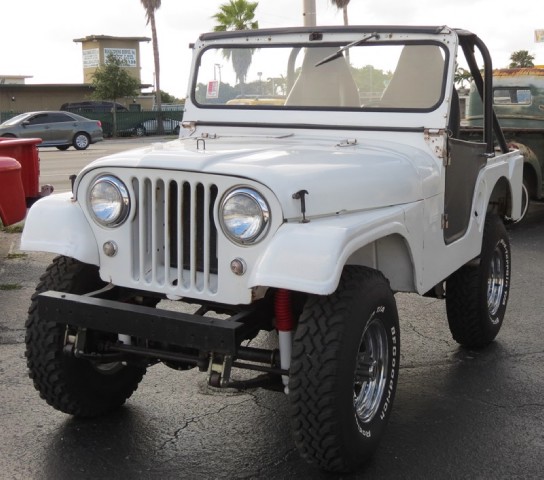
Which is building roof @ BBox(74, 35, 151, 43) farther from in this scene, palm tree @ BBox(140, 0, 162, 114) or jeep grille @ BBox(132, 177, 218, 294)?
jeep grille @ BBox(132, 177, 218, 294)

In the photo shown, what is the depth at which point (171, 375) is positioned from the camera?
4.89m

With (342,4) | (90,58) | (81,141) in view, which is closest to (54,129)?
(81,141)

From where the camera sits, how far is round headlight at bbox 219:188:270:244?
340 centimetres

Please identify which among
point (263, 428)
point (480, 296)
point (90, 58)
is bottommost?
point (263, 428)

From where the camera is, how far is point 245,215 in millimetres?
3422

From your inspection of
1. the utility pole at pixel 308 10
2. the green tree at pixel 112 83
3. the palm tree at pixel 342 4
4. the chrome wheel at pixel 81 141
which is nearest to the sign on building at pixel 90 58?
the green tree at pixel 112 83

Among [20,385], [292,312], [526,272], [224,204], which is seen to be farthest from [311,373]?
[526,272]

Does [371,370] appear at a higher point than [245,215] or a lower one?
lower

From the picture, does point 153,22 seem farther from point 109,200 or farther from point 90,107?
point 109,200

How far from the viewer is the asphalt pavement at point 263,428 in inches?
145

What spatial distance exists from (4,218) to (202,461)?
15.3 feet

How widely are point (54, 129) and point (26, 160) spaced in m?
18.0

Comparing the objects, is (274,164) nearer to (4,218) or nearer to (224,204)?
(224,204)

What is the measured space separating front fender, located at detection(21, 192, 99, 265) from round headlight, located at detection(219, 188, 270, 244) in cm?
71
